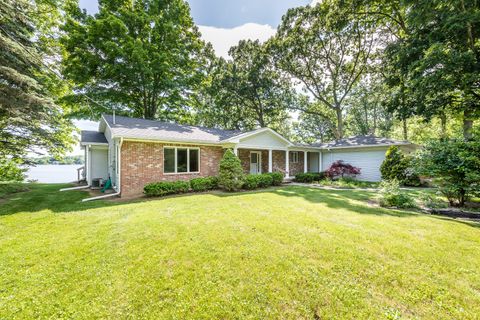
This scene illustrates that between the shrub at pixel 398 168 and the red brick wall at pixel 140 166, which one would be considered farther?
the shrub at pixel 398 168

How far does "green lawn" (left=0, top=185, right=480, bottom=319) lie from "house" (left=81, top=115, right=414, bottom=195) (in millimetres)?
4245

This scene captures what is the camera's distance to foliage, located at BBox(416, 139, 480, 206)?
6527 millimetres

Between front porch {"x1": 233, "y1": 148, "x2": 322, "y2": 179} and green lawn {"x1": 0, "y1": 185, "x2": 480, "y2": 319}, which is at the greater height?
front porch {"x1": 233, "y1": 148, "x2": 322, "y2": 179}

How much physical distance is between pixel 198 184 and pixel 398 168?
41.8 ft

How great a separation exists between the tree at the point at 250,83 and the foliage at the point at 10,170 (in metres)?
18.0

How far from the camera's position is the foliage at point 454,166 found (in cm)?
653

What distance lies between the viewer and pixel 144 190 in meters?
9.20

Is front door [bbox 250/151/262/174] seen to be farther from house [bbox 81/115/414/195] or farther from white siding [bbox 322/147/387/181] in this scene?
white siding [bbox 322/147/387/181]

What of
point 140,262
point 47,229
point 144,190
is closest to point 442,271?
point 140,262

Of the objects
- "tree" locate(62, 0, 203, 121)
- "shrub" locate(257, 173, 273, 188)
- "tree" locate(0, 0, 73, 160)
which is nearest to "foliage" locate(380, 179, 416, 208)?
"shrub" locate(257, 173, 273, 188)

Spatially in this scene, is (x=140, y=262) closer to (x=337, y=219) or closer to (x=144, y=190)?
(x=337, y=219)

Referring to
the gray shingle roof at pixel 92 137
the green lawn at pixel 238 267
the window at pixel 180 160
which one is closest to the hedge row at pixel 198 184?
the window at pixel 180 160

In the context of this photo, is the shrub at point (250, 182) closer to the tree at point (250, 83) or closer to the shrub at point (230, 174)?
the shrub at point (230, 174)

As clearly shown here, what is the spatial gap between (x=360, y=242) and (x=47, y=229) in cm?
746
